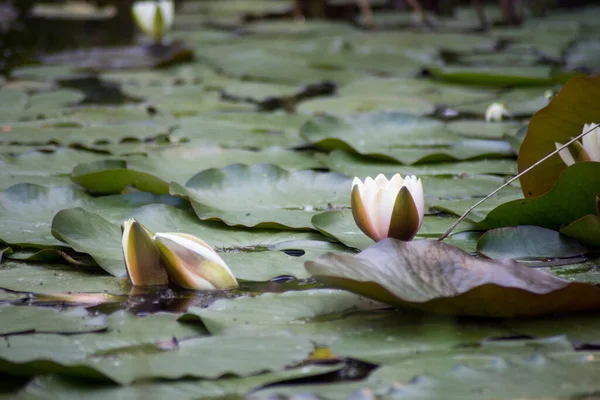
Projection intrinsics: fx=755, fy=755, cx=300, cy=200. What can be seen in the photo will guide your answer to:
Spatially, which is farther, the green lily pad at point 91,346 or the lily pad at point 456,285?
the lily pad at point 456,285

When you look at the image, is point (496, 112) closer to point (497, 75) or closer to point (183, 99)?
point (497, 75)

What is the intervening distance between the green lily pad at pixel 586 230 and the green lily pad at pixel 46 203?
864 millimetres

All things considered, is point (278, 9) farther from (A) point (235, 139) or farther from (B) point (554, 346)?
(B) point (554, 346)

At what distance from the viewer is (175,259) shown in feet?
4.25

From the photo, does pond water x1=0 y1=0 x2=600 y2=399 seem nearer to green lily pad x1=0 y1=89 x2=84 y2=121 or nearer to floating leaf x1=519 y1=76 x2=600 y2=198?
green lily pad x1=0 y1=89 x2=84 y2=121

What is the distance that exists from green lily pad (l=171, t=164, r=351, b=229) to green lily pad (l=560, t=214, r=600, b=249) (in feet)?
1.68

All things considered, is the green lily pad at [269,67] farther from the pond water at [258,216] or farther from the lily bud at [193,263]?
the lily bud at [193,263]

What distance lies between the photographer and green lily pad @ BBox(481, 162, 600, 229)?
4.64ft

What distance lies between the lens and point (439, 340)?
3.49ft

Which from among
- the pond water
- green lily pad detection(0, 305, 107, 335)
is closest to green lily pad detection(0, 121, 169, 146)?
the pond water

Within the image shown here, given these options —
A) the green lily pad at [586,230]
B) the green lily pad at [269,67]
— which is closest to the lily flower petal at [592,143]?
the green lily pad at [586,230]

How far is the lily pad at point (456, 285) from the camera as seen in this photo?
1.10 meters

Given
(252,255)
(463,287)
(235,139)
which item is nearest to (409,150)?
(235,139)

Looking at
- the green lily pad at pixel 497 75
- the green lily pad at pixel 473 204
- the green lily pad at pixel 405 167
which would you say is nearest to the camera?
the green lily pad at pixel 473 204
